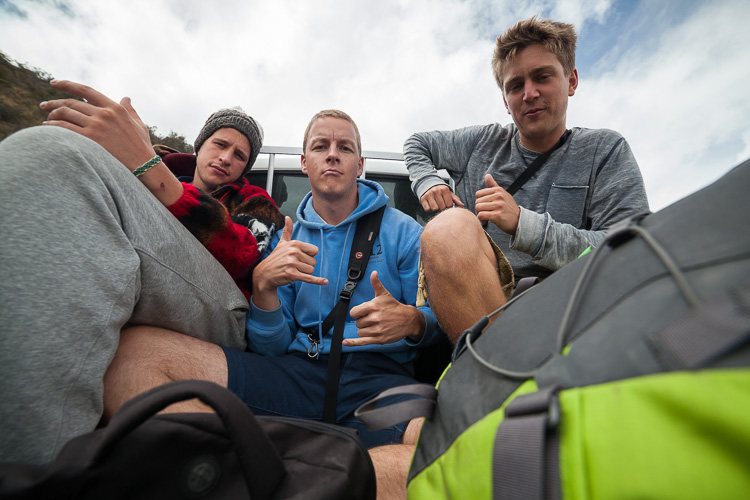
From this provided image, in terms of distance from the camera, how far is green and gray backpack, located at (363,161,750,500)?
28cm

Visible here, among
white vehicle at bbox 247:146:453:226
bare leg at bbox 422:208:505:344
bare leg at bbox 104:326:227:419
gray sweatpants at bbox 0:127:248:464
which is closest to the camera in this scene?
gray sweatpants at bbox 0:127:248:464

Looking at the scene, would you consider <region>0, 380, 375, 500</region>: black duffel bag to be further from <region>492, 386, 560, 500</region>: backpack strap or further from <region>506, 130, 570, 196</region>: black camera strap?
<region>506, 130, 570, 196</region>: black camera strap

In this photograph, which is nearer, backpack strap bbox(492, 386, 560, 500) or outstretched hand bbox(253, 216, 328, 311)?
backpack strap bbox(492, 386, 560, 500)

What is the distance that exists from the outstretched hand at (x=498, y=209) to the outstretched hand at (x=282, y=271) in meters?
0.72

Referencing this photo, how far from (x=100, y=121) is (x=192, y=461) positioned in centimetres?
111

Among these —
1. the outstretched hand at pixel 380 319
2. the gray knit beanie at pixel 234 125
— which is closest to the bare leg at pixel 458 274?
the outstretched hand at pixel 380 319

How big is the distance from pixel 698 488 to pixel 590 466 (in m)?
0.09

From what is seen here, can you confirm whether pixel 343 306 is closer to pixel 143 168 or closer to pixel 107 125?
pixel 143 168

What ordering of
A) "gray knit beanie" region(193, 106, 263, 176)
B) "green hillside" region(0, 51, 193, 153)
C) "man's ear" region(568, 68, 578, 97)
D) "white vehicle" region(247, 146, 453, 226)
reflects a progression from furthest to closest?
"green hillside" region(0, 51, 193, 153) < "white vehicle" region(247, 146, 453, 226) < "gray knit beanie" region(193, 106, 263, 176) < "man's ear" region(568, 68, 578, 97)

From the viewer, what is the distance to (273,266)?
4.30ft

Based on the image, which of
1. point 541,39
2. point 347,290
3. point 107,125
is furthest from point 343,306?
point 541,39

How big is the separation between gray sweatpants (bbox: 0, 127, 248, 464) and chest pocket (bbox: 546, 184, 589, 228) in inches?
71.4

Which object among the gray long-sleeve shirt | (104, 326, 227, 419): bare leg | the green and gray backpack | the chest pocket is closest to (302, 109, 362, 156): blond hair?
the gray long-sleeve shirt

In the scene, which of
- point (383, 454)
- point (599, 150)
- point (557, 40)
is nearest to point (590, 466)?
point (383, 454)
